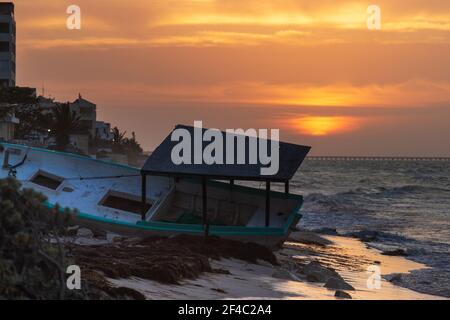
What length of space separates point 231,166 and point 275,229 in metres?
2.50

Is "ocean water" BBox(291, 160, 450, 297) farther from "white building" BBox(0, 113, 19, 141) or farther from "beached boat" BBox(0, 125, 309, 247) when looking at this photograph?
"white building" BBox(0, 113, 19, 141)

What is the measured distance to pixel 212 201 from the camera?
28188 millimetres

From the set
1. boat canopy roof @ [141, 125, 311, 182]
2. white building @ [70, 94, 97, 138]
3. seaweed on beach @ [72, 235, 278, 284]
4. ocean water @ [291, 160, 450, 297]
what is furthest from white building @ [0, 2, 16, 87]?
seaweed on beach @ [72, 235, 278, 284]

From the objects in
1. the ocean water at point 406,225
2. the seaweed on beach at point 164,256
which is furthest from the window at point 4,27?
the seaweed on beach at point 164,256

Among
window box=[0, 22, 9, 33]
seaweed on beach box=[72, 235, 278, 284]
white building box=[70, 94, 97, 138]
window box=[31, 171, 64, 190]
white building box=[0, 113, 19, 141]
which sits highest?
window box=[0, 22, 9, 33]

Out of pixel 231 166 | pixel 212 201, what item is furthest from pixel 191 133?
pixel 212 201

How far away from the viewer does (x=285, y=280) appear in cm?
1981

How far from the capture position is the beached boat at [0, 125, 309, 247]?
25875 mm

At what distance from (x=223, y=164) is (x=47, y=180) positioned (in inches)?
Result: 318

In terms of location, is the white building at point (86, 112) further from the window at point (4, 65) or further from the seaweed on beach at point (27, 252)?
the seaweed on beach at point (27, 252)

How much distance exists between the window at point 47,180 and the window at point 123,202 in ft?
7.09

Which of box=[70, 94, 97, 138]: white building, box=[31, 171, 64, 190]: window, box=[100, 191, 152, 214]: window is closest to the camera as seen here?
box=[100, 191, 152, 214]: window

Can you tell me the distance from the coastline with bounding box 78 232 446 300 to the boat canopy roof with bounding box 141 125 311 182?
2857 mm

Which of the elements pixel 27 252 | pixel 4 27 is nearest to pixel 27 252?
pixel 27 252
